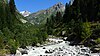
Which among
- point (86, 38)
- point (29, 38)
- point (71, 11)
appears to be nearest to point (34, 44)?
point (29, 38)

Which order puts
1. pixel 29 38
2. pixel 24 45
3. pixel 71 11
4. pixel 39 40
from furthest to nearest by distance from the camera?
pixel 71 11, pixel 39 40, pixel 29 38, pixel 24 45

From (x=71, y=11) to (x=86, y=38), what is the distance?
255 ft

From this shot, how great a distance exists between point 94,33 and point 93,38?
440 cm

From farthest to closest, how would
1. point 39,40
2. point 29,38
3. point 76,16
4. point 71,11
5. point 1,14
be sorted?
point 71,11, point 76,16, point 1,14, point 39,40, point 29,38

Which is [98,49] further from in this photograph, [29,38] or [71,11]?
[71,11]

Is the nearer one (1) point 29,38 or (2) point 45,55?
(2) point 45,55

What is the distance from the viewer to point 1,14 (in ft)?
352

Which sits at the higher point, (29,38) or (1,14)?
(1,14)

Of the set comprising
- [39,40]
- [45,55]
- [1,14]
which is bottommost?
[45,55]

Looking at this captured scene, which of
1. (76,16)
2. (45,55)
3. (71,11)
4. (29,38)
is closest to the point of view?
(45,55)

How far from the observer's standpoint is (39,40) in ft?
301

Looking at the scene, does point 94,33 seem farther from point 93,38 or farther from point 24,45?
point 24,45

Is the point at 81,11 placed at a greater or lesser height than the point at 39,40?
greater

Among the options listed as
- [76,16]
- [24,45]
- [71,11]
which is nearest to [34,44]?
[24,45]
